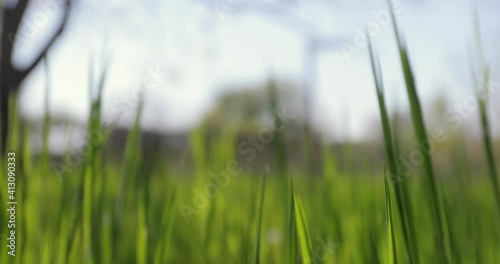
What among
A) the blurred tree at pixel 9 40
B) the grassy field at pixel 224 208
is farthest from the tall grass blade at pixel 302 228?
the blurred tree at pixel 9 40

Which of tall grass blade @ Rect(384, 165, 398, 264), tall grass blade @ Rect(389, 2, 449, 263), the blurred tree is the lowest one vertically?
tall grass blade @ Rect(384, 165, 398, 264)

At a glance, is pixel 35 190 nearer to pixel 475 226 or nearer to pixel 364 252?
pixel 364 252

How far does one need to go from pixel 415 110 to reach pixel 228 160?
57cm

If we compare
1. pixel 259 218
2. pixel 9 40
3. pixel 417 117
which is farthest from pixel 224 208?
pixel 9 40

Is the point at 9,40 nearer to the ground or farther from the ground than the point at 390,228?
farther from the ground

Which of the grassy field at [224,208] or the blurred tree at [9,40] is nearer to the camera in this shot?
the grassy field at [224,208]

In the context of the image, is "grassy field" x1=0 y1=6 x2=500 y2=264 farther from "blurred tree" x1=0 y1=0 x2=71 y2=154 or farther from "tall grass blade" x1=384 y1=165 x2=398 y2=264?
"blurred tree" x1=0 y1=0 x2=71 y2=154

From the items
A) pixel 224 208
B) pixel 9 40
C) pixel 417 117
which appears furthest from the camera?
pixel 9 40

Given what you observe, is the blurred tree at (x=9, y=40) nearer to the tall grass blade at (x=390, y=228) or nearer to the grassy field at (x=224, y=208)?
the grassy field at (x=224, y=208)

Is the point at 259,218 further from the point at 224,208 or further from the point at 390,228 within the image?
Answer: the point at 224,208

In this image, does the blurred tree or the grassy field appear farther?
the blurred tree

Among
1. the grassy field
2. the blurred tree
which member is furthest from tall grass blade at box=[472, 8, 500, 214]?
the blurred tree

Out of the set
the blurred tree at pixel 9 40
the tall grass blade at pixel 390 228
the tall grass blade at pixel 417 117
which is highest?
the blurred tree at pixel 9 40

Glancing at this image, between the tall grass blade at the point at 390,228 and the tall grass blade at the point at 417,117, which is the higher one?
the tall grass blade at the point at 417,117
